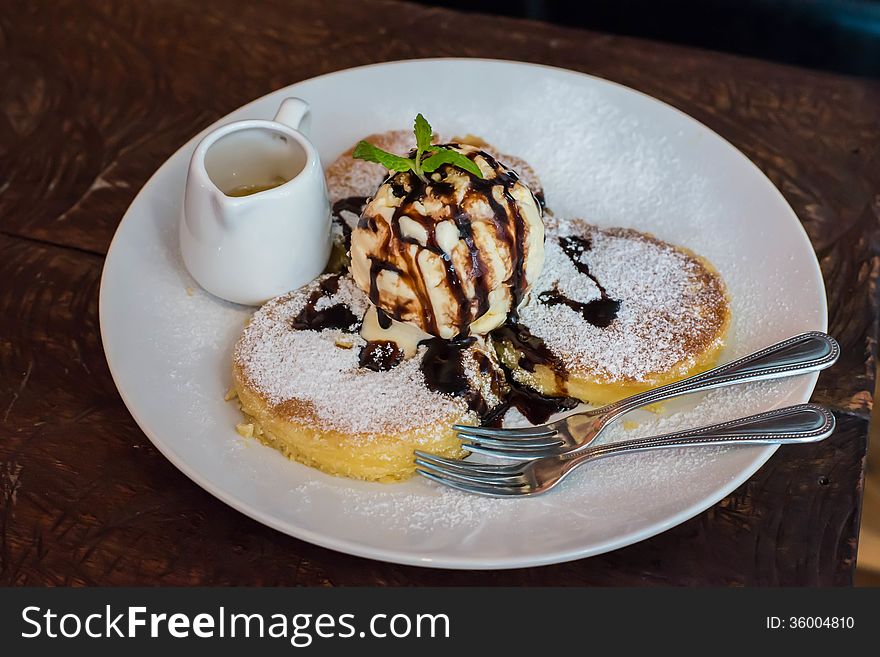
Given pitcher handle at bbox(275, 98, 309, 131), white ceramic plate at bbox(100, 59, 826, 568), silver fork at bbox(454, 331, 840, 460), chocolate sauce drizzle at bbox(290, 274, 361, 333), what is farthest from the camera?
pitcher handle at bbox(275, 98, 309, 131)

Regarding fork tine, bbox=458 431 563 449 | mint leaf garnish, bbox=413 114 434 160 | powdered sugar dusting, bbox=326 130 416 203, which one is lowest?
fork tine, bbox=458 431 563 449

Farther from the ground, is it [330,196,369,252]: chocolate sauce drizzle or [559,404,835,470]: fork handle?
[330,196,369,252]: chocolate sauce drizzle

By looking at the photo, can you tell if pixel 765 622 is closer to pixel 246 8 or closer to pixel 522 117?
pixel 522 117

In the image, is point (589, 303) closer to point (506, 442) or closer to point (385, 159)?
point (506, 442)

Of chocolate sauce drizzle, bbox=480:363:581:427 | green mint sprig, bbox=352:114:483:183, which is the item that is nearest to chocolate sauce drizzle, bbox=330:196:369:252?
green mint sprig, bbox=352:114:483:183

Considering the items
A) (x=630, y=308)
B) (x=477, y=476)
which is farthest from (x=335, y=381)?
(x=630, y=308)

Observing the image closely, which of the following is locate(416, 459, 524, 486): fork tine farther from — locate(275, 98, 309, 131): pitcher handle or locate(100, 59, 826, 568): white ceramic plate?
locate(275, 98, 309, 131): pitcher handle
